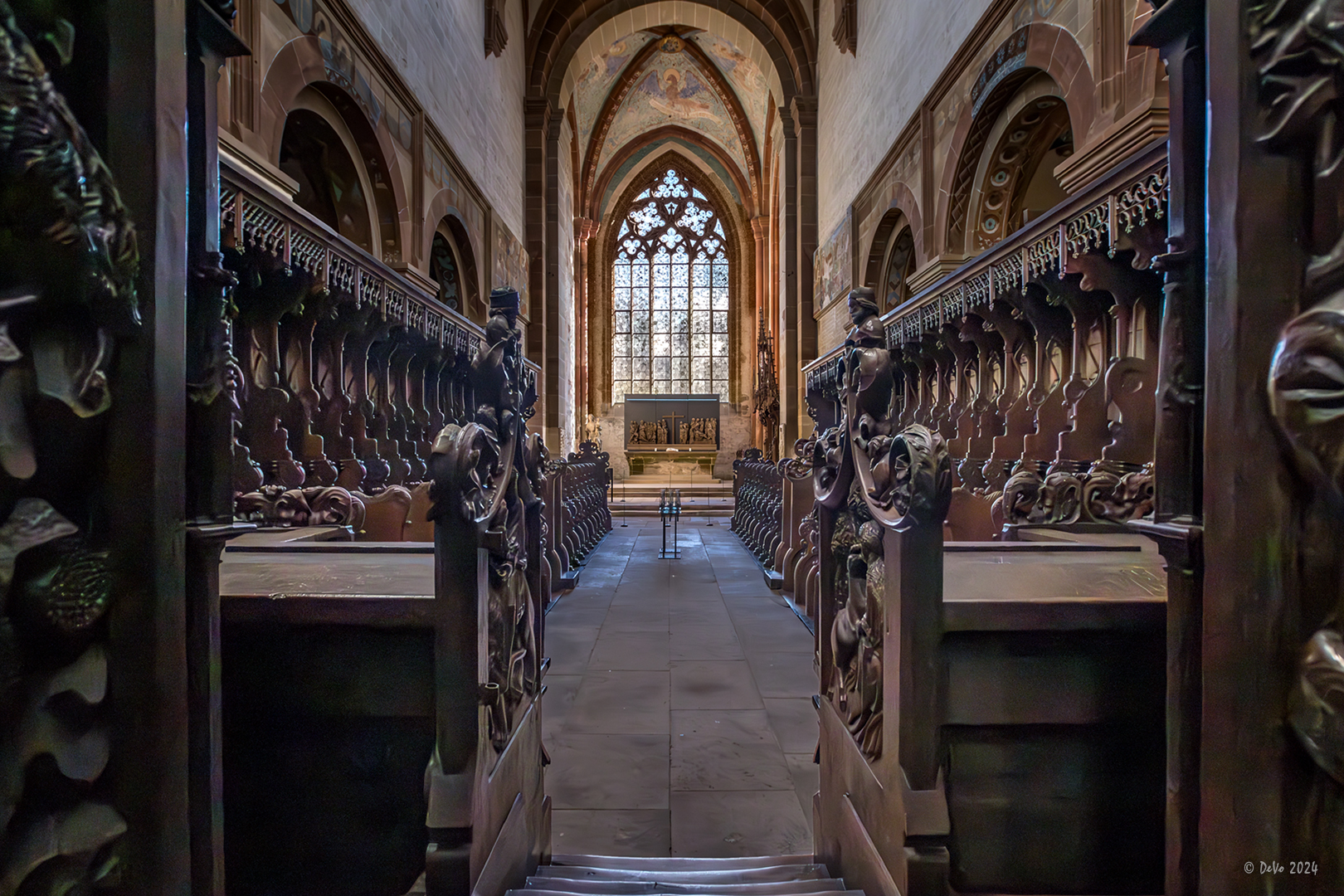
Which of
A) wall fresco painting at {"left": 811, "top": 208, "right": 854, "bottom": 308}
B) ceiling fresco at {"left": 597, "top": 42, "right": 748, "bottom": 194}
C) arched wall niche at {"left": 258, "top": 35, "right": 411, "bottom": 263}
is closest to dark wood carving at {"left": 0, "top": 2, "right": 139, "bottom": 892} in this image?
arched wall niche at {"left": 258, "top": 35, "right": 411, "bottom": 263}

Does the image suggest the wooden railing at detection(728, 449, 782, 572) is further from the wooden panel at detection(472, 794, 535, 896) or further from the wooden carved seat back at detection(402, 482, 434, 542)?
the wooden panel at detection(472, 794, 535, 896)

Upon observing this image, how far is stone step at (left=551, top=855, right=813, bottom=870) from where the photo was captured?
6.07 ft

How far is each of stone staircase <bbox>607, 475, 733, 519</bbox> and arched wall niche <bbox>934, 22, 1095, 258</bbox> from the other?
214 inches

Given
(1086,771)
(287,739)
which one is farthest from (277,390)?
(1086,771)

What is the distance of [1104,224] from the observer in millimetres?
3307

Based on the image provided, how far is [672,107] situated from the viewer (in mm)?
18000

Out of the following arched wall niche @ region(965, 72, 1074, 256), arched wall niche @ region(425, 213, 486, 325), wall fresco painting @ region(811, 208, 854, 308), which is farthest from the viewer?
wall fresco painting @ region(811, 208, 854, 308)

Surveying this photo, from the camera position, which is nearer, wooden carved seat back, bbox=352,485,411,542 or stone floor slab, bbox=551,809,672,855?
stone floor slab, bbox=551,809,672,855

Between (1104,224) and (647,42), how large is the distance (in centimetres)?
1471

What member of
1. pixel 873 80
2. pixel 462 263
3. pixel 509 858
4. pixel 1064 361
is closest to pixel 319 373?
→ pixel 509 858

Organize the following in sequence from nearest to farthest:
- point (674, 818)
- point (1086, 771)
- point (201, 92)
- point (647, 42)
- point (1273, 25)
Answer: point (1273, 25) < point (201, 92) < point (1086, 771) < point (674, 818) < point (647, 42)

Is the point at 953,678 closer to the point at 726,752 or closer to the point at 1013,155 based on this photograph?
the point at 726,752

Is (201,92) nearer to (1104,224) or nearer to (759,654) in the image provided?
(759,654)

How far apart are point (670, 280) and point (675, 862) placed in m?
19.8
